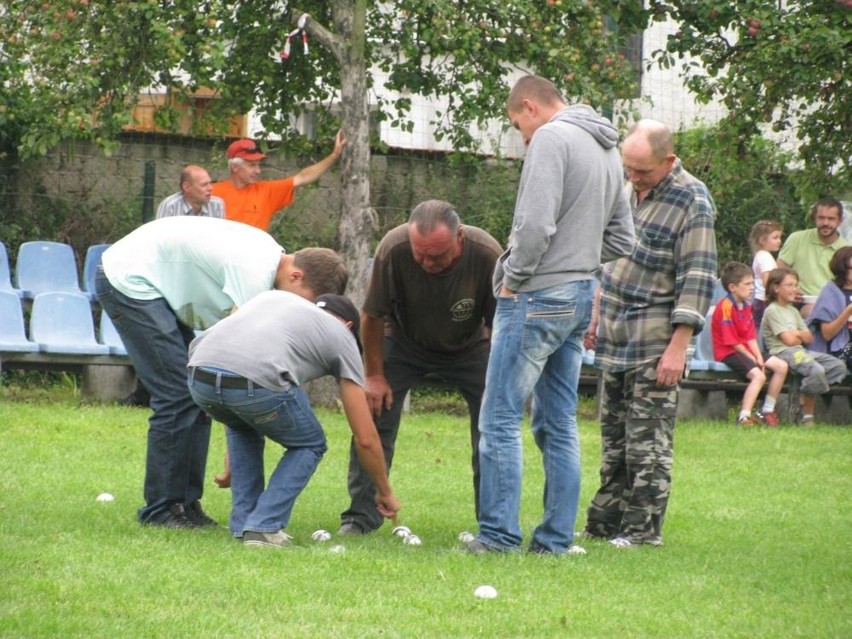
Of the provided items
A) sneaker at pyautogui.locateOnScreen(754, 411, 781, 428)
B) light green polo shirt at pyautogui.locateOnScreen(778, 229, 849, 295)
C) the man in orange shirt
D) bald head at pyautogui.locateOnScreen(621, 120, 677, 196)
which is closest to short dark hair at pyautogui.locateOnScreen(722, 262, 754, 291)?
light green polo shirt at pyautogui.locateOnScreen(778, 229, 849, 295)

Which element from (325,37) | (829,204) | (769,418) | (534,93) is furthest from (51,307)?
(534,93)

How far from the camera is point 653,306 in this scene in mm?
7461

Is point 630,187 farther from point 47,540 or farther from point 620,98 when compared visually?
point 620,98

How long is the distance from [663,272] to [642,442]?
0.83 meters

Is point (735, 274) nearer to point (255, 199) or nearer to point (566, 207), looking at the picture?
point (255, 199)

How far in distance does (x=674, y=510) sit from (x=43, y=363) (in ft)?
21.7

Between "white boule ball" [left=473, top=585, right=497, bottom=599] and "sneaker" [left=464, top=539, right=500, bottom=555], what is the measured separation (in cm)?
80

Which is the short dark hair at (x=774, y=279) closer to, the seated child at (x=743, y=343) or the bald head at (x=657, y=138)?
the seated child at (x=743, y=343)

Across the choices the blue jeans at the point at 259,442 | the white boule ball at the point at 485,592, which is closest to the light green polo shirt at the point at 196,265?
the blue jeans at the point at 259,442

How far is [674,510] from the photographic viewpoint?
8.81m

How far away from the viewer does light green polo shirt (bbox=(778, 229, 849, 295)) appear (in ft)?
47.8

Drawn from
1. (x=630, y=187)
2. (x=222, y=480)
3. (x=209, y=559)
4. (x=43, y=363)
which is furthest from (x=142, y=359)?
(x=43, y=363)

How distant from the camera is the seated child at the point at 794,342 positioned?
546 inches

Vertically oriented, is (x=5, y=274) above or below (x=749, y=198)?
below
